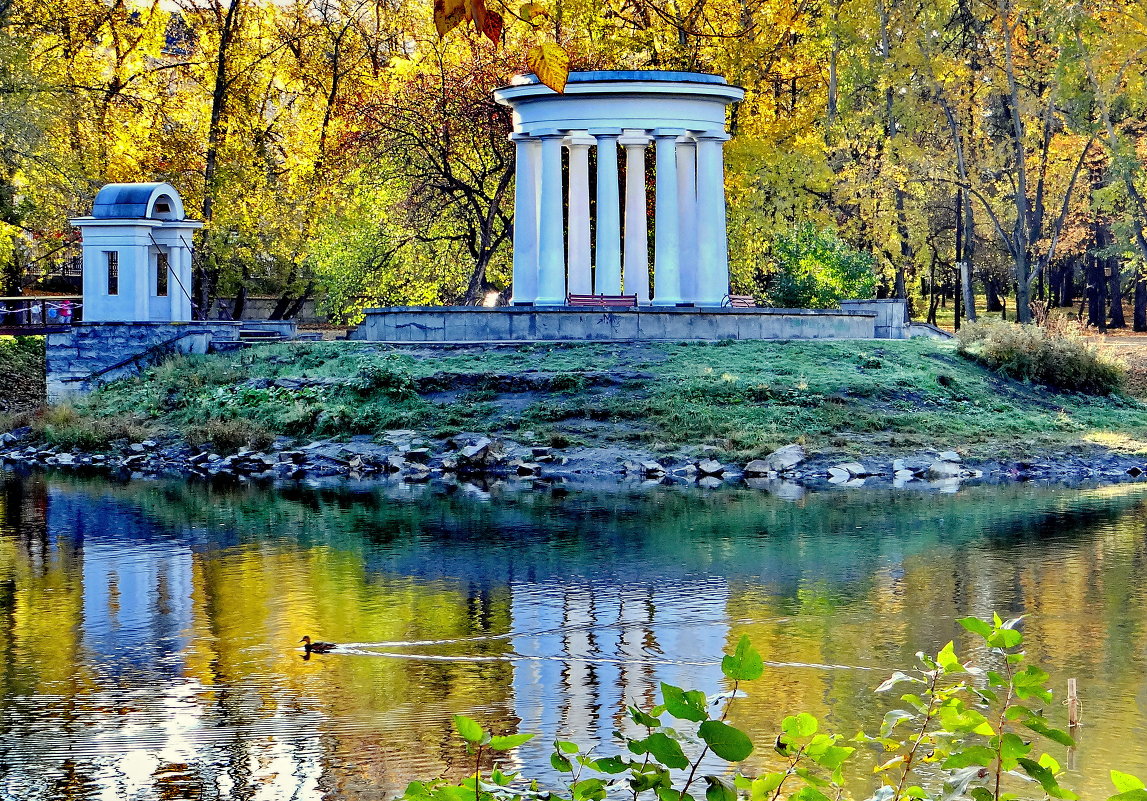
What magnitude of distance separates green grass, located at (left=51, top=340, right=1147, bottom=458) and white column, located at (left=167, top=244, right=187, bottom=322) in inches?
124

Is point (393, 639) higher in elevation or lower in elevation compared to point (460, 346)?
lower

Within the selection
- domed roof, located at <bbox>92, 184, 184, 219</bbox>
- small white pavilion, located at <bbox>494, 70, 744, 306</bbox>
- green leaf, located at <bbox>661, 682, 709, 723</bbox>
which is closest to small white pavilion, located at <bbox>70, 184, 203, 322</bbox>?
domed roof, located at <bbox>92, 184, 184, 219</bbox>

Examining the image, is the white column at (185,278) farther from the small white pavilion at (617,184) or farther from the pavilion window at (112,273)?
the small white pavilion at (617,184)

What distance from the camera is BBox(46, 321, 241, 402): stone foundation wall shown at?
111 feet

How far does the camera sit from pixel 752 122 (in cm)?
4700

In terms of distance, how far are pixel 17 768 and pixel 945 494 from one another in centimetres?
1711

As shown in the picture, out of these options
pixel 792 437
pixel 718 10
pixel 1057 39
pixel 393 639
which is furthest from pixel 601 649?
pixel 718 10

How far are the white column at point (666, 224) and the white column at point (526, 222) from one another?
2.99 m

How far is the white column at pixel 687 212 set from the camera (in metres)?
37.2

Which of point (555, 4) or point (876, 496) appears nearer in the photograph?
point (876, 496)

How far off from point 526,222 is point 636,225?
2.57 m

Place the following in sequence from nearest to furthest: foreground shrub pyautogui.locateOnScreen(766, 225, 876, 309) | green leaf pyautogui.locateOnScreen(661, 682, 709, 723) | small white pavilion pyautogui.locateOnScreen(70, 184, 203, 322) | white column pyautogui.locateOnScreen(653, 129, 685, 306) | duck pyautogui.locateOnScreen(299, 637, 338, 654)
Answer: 1. green leaf pyautogui.locateOnScreen(661, 682, 709, 723)
2. duck pyautogui.locateOnScreen(299, 637, 338, 654)
3. small white pavilion pyautogui.locateOnScreen(70, 184, 203, 322)
4. white column pyautogui.locateOnScreen(653, 129, 685, 306)
5. foreground shrub pyautogui.locateOnScreen(766, 225, 876, 309)

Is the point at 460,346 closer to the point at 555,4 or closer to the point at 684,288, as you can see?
the point at 684,288

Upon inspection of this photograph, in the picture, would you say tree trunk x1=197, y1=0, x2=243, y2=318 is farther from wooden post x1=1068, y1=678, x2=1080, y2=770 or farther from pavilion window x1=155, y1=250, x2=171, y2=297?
wooden post x1=1068, y1=678, x2=1080, y2=770
